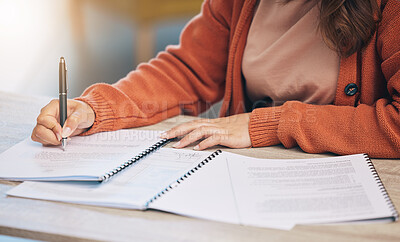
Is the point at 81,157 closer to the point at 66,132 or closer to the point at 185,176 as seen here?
the point at 66,132

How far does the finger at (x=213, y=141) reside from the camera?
795 mm

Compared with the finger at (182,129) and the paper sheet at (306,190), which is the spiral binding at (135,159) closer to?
the finger at (182,129)

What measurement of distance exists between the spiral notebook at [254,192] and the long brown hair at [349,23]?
26 cm

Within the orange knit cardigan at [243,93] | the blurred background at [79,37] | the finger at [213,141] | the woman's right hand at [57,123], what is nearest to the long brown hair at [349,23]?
the orange knit cardigan at [243,93]

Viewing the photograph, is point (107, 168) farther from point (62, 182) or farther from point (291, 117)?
point (291, 117)

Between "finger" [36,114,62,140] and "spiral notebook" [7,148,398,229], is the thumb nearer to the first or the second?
"finger" [36,114,62,140]

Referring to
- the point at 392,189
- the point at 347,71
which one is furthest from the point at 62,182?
the point at 347,71

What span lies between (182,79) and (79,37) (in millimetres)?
1826

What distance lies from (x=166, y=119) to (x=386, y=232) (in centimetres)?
59

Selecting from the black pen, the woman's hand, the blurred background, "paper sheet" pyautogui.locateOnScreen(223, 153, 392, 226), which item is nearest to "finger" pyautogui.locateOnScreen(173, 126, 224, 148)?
the woman's hand

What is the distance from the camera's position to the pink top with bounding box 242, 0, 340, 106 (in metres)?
0.93

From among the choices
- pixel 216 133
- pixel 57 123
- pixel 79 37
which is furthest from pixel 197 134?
pixel 79 37

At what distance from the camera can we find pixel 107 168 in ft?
2.17

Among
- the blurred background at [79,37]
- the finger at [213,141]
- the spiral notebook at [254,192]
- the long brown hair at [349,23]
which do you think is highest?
the long brown hair at [349,23]
